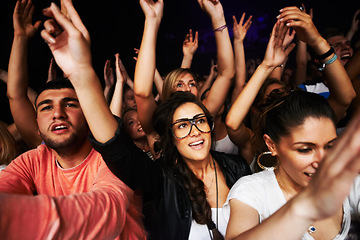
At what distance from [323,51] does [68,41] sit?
1483mm

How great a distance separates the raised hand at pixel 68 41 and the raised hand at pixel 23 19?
1075 mm

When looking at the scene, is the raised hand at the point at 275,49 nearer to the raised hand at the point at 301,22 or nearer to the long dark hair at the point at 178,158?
the raised hand at the point at 301,22

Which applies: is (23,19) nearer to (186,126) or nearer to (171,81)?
(171,81)

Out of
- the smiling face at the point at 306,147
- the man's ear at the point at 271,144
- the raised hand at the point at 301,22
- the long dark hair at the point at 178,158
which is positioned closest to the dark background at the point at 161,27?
the long dark hair at the point at 178,158

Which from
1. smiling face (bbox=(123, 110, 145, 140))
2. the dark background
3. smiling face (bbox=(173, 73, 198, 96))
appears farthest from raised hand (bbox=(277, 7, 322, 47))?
the dark background

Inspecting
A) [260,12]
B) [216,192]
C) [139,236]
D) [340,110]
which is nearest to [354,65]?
[340,110]

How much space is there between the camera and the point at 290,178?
131cm

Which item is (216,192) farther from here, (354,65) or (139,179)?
(354,65)

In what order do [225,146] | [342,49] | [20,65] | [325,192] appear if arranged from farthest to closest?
1. [342,49]
2. [225,146]
3. [20,65]
4. [325,192]

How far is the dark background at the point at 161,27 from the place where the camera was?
387 centimetres

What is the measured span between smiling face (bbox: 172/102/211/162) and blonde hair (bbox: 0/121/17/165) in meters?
1.41

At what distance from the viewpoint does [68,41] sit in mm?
1054

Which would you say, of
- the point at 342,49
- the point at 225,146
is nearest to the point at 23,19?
the point at 225,146

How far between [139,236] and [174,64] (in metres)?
5.78
